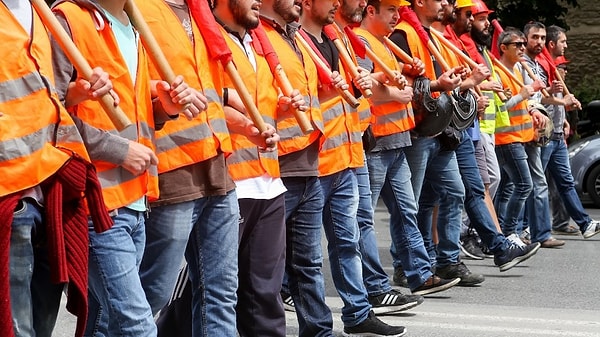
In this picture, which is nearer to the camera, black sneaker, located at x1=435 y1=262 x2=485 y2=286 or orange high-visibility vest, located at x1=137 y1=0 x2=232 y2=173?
orange high-visibility vest, located at x1=137 y1=0 x2=232 y2=173

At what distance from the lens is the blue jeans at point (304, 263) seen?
631 cm

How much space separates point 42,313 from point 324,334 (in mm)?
2597

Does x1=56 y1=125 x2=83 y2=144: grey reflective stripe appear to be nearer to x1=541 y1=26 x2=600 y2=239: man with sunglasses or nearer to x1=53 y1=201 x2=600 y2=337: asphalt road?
x1=53 y1=201 x2=600 y2=337: asphalt road

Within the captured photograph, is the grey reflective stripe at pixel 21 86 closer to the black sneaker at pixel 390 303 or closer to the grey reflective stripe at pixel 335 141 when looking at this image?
the grey reflective stripe at pixel 335 141

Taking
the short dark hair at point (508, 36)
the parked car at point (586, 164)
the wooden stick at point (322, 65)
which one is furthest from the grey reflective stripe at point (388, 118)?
the parked car at point (586, 164)

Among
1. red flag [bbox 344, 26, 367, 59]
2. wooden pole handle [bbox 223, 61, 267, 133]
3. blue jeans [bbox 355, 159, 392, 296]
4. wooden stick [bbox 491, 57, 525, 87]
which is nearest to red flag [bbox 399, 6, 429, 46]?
red flag [bbox 344, 26, 367, 59]

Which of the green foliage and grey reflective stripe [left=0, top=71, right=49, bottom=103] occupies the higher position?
grey reflective stripe [left=0, top=71, right=49, bottom=103]

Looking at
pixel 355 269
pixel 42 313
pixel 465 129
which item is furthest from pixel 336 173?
pixel 42 313

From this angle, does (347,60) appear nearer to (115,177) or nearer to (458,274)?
(458,274)

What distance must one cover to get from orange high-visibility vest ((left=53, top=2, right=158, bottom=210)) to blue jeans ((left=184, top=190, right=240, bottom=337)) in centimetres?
55

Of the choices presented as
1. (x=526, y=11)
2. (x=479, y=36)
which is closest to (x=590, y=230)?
(x=479, y=36)

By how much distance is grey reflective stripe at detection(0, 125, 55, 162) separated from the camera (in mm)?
3705

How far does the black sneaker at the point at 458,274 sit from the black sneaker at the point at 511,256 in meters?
0.58

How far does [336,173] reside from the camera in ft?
22.5
